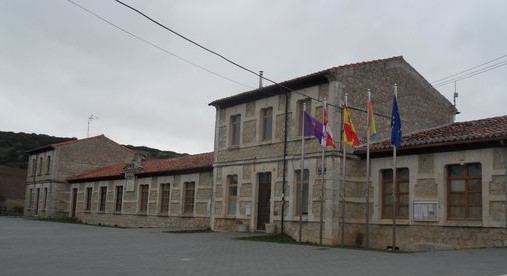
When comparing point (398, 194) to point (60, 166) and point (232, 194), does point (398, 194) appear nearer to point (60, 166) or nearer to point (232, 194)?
point (232, 194)

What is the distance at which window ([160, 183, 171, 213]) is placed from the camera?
3123cm

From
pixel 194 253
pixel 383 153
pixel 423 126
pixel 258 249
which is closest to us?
pixel 194 253

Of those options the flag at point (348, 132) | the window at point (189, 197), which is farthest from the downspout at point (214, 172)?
the flag at point (348, 132)

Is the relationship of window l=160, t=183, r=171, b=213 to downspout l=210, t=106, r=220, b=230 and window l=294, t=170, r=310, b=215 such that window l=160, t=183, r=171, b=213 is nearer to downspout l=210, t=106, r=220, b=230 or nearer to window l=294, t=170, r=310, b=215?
downspout l=210, t=106, r=220, b=230

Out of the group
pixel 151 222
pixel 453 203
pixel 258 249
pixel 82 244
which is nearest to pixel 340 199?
pixel 453 203

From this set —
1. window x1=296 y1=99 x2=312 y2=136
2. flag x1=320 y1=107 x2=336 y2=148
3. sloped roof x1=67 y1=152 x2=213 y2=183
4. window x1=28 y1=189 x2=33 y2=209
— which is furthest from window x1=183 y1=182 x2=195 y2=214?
window x1=28 y1=189 x2=33 y2=209

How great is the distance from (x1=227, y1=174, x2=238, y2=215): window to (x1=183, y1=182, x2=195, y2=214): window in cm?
465

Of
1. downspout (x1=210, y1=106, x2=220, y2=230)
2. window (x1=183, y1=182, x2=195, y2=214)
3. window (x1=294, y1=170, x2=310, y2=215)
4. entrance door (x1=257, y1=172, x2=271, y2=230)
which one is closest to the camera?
window (x1=294, y1=170, x2=310, y2=215)

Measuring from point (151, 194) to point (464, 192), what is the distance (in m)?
20.0

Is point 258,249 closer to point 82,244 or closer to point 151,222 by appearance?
point 82,244

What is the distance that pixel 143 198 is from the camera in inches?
1335

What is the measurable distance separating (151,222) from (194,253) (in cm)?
1851

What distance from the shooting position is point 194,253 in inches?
555

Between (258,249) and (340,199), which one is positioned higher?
(340,199)
